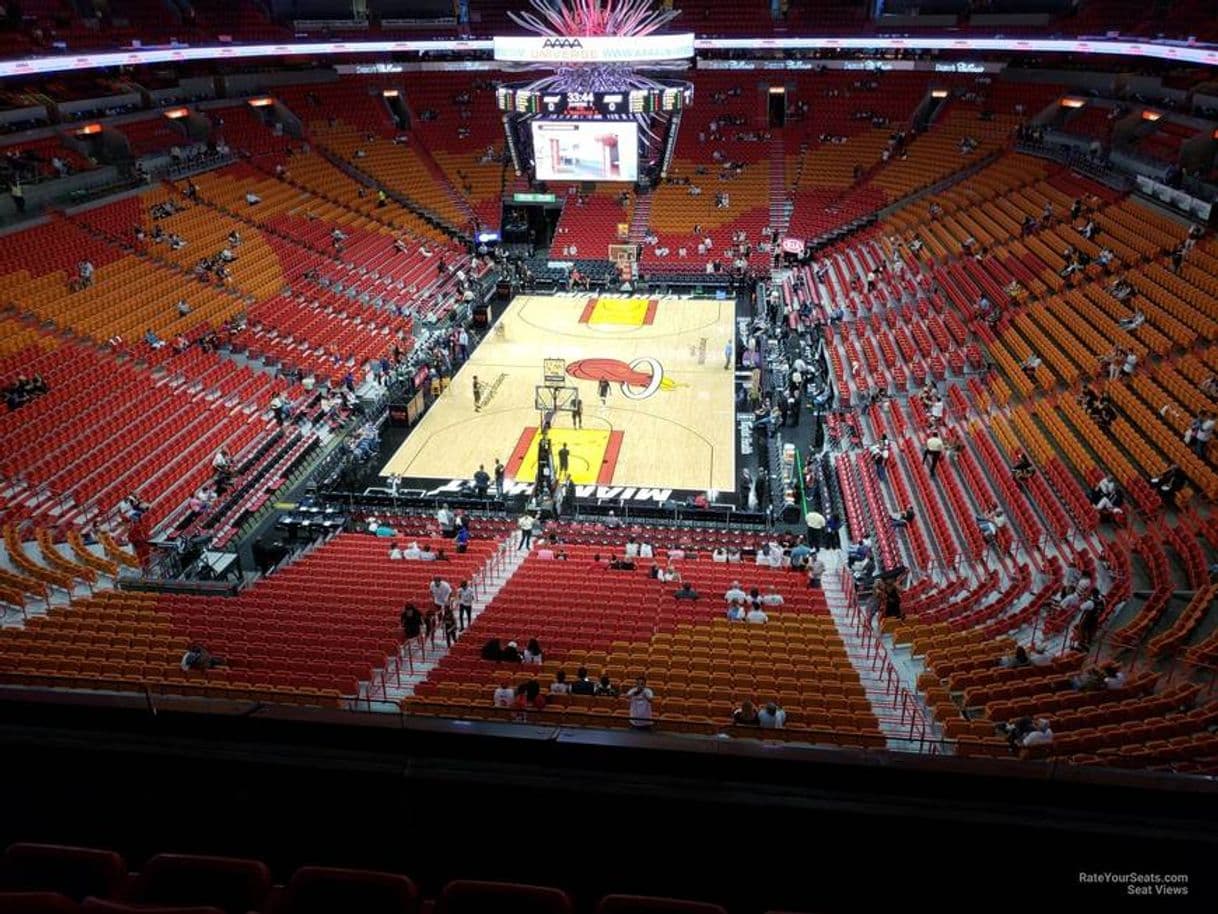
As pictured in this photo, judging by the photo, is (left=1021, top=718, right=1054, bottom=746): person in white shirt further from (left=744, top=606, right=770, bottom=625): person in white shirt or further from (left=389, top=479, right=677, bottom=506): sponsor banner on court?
(left=389, top=479, right=677, bottom=506): sponsor banner on court

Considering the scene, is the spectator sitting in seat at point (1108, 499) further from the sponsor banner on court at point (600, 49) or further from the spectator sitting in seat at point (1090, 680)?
the sponsor banner on court at point (600, 49)

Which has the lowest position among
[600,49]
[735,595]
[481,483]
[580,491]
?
[735,595]

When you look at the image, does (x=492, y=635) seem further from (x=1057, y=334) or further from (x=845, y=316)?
(x=845, y=316)

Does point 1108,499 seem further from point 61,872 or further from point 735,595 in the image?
point 61,872

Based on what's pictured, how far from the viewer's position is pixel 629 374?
29.9 meters

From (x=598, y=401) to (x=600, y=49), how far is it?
15.7m

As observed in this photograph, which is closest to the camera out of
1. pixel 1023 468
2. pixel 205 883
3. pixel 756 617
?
pixel 205 883

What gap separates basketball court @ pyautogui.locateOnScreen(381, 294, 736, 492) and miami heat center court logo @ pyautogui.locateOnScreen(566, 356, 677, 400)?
4 centimetres

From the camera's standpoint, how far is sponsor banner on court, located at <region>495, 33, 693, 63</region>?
3428 cm

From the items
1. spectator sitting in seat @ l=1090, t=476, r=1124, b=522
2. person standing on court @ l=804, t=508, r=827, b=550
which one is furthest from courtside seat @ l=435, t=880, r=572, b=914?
person standing on court @ l=804, t=508, r=827, b=550

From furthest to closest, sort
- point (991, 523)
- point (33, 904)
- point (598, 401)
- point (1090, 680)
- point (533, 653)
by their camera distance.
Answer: point (598, 401)
point (991, 523)
point (533, 653)
point (1090, 680)
point (33, 904)

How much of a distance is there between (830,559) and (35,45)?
119ft

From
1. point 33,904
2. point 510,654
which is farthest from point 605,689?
point 33,904

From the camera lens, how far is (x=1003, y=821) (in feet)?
10.8
